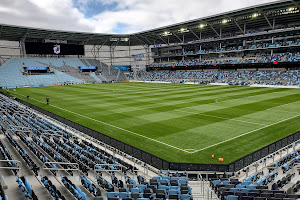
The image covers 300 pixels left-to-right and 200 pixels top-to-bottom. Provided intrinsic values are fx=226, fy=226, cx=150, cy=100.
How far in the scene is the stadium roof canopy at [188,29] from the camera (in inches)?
2382

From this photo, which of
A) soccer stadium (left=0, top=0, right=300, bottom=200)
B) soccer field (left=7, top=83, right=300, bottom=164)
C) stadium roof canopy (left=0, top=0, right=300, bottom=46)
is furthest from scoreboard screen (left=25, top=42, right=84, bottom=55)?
soccer field (left=7, top=83, right=300, bottom=164)

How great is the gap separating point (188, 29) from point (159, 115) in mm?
62156

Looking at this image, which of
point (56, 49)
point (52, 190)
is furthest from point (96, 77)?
point (52, 190)

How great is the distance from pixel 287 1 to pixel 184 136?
166 feet

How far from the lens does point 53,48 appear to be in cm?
8938

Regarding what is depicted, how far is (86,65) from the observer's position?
326 ft

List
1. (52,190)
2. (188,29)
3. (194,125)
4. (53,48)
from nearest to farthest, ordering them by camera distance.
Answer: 1. (52,190)
2. (194,125)
3. (188,29)
4. (53,48)

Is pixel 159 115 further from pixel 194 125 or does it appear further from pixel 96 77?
pixel 96 77

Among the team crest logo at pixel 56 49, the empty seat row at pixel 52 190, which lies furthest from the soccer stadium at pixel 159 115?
the team crest logo at pixel 56 49

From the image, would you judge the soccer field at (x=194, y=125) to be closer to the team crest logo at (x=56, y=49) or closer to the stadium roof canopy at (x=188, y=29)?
the stadium roof canopy at (x=188, y=29)

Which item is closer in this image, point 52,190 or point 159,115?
point 52,190

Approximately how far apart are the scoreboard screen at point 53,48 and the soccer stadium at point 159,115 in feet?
1.29

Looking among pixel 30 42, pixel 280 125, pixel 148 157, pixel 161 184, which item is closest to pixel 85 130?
pixel 148 157

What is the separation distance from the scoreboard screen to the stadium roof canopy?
259 centimetres
